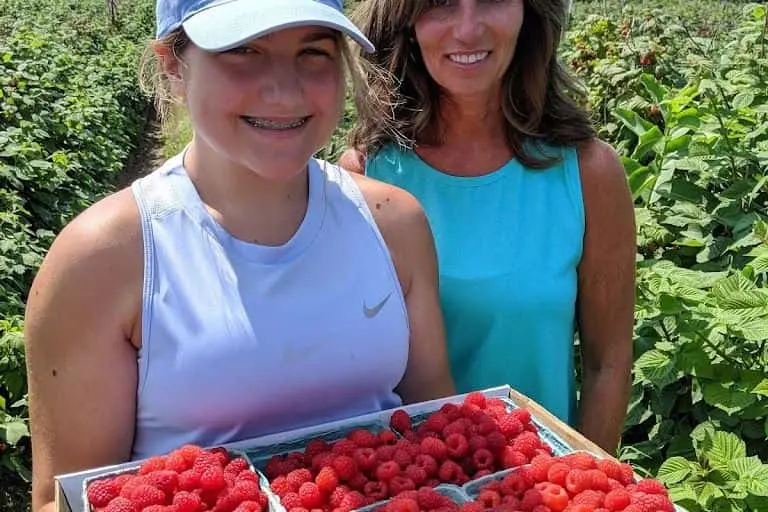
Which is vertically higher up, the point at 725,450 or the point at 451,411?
the point at 451,411

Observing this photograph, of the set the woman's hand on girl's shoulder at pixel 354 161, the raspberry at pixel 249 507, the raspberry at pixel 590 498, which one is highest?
the woman's hand on girl's shoulder at pixel 354 161

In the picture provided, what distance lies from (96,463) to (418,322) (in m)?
0.66

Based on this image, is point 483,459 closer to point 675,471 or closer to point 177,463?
point 177,463

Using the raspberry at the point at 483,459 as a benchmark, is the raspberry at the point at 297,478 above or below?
above

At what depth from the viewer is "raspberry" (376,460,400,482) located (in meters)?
1.40

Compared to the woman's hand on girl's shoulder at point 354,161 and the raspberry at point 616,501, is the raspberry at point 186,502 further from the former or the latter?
the woman's hand on girl's shoulder at point 354,161

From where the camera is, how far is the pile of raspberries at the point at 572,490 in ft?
4.28

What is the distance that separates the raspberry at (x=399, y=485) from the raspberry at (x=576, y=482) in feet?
0.79

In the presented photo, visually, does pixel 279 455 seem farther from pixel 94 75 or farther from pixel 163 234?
pixel 94 75

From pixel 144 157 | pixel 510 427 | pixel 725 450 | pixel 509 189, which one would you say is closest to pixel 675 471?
pixel 725 450

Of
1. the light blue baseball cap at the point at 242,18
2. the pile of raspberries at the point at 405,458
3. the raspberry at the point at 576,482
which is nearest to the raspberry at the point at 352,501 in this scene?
the pile of raspberries at the point at 405,458

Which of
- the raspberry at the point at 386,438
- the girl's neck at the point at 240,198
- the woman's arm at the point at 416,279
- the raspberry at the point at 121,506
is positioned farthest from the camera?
the woman's arm at the point at 416,279

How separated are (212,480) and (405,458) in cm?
31

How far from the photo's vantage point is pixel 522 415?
5.21 ft
